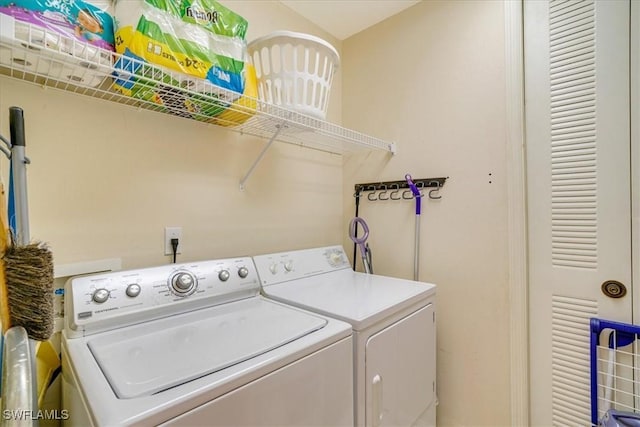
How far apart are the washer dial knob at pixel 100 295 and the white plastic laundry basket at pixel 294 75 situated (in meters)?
1.00

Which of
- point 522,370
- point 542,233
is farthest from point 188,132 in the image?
point 522,370

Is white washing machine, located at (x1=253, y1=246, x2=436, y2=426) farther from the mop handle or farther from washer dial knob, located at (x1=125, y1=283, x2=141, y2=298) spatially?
the mop handle

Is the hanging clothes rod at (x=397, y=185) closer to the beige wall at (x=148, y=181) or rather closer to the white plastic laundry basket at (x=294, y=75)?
the beige wall at (x=148, y=181)

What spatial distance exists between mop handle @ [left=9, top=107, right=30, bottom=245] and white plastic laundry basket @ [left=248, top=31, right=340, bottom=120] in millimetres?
871

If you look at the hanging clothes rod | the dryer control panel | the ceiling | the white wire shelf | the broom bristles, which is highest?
the ceiling

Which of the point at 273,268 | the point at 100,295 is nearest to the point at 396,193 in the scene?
the point at 273,268

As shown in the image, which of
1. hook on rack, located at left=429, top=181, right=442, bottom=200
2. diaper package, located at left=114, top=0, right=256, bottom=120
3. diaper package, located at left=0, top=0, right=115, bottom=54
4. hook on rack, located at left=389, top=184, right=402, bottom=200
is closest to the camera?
diaper package, located at left=0, top=0, right=115, bottom=54

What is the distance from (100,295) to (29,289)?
1.22 feet

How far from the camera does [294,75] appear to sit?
1.37 meters

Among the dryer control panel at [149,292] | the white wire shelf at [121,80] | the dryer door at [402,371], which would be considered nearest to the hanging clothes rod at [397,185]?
the white wire shelf at [121,80]

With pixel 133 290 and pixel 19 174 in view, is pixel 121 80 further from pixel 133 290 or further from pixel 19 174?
pixel 133 290

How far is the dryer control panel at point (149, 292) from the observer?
0.97 metres

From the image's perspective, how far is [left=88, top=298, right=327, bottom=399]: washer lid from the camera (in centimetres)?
72

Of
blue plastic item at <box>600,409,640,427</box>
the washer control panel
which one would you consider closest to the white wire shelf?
the washer control panel
